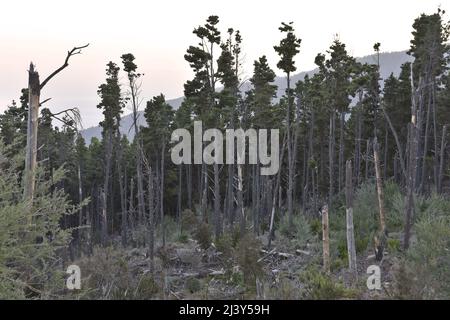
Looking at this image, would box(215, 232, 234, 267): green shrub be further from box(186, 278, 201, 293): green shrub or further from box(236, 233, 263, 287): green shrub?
box(236, 233, 263, 287): green shrub

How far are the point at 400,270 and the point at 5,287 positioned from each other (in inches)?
287

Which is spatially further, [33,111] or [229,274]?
[229,274]

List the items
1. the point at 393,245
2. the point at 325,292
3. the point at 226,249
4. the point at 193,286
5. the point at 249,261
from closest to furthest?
the point at 325,292, the point at 249,261, the point at 193,286, the point at 393,245, the point at 226,249

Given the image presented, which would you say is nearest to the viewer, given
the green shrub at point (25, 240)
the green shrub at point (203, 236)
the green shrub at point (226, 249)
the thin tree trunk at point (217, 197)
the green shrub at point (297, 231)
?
the green shrub at point (25, 240)

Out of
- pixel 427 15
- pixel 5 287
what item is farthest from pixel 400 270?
pixel 427 15

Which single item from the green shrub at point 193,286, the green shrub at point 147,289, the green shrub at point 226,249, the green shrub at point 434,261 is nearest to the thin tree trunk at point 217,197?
the green shrub at point 226,249

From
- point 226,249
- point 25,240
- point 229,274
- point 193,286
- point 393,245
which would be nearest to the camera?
point 25,240

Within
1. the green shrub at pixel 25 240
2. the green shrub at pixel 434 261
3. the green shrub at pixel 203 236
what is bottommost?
the green shrub at pixel 203 236

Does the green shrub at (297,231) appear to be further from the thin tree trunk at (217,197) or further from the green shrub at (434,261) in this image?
the green shrub at (434,261)

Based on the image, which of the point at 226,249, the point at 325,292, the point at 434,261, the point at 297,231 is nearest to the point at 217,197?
the point at 226,249

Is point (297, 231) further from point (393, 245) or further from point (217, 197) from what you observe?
point (393, 245)

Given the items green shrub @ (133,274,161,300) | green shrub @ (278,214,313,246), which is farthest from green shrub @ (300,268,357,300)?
green shrub @ (278,214,313,246)

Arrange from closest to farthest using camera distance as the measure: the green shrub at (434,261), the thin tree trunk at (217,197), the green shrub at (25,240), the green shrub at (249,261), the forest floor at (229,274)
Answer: the green shrub at (25,240)
the green shrub at (434,261)
the forest floor at (229,274)
the green shrub at (249,261)
the thin tree trunk at (217,197)
